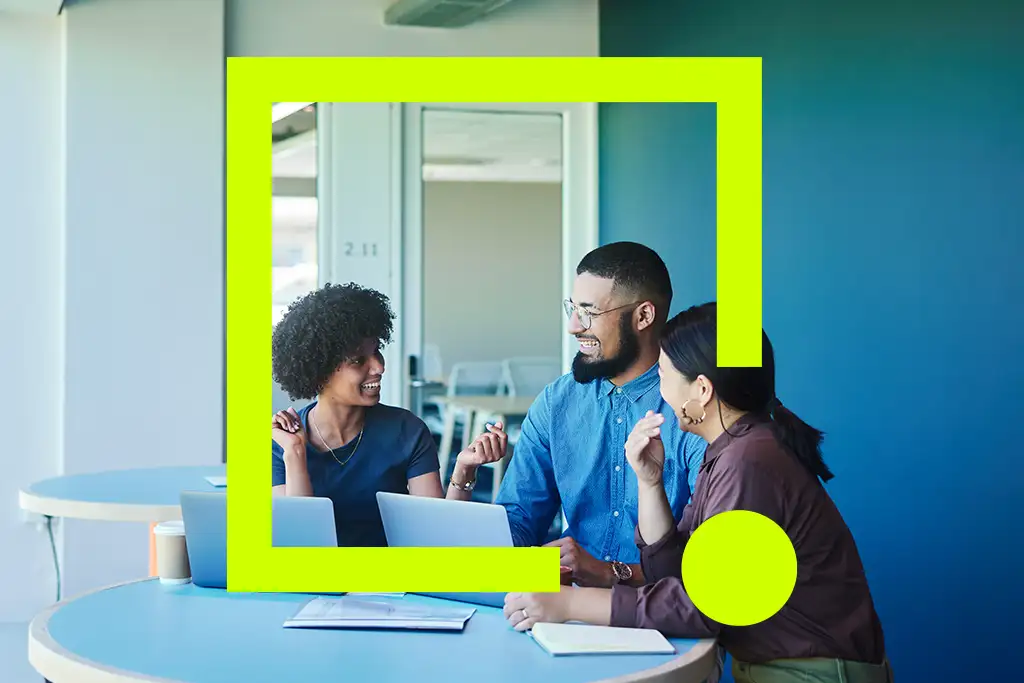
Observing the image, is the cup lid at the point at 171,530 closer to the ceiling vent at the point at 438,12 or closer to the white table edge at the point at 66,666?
the white table edge at the point at 66,666

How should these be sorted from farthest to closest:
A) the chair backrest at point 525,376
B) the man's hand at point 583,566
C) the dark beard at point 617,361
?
1. the chair backrest at point 525,376
2. the man's hand at point 583,566
3. the dark beard at point 617,361

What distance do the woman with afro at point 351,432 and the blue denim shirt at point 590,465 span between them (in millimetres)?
173

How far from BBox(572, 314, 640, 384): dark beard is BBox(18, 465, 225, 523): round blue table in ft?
5.27

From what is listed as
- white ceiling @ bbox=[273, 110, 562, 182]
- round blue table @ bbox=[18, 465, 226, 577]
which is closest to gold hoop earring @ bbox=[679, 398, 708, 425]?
white ceiling @ bbox=[273, 110, 562, 182]

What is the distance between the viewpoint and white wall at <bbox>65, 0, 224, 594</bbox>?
4672mm

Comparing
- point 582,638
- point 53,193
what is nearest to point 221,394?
point 53,193

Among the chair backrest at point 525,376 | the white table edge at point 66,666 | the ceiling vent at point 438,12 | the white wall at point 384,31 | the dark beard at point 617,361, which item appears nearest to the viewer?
the white table edge at point 66,666

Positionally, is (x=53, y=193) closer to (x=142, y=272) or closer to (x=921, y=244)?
(x=142, y=272)

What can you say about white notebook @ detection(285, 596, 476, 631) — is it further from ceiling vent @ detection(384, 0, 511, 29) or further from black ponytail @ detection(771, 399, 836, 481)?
ceiling vent @ detection(384, 0, 511, 29)

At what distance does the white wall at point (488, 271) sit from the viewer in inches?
116

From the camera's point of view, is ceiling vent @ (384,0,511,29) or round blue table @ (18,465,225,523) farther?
ceiling vent @ (384,0,511,29)

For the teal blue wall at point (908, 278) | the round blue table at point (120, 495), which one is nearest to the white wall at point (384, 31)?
the teal blue wall at point (908, 278)

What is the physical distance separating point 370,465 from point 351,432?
0.07m

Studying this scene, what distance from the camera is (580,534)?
78.7 inches
